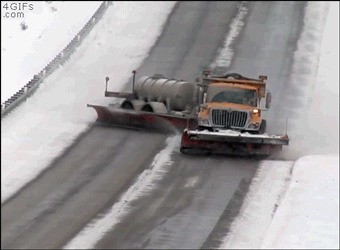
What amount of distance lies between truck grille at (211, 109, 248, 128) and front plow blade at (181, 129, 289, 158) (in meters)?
1.12

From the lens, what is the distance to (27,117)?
2184cm

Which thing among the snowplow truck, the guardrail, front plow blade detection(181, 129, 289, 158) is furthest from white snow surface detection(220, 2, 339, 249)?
the guardrail

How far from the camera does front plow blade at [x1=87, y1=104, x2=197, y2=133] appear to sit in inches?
1016

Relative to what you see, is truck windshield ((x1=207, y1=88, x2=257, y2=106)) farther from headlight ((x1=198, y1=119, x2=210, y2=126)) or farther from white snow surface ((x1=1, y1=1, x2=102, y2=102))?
white snow surface ((x1=1, y1=1, x2=102, y2=102))

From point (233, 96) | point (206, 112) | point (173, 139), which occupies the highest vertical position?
point (233, 96)

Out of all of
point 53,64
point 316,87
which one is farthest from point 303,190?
point 53,64

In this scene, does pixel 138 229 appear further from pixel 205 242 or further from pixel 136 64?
pixel 136 64

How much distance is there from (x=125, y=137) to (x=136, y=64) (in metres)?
9.71

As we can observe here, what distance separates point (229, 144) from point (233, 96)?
2026mm

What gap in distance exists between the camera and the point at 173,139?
25266mm

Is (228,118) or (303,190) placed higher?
(228,118)

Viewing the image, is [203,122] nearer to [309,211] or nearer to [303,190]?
[303,190]

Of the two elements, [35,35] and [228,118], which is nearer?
[228,118]

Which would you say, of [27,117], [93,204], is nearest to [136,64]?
[27,117]
